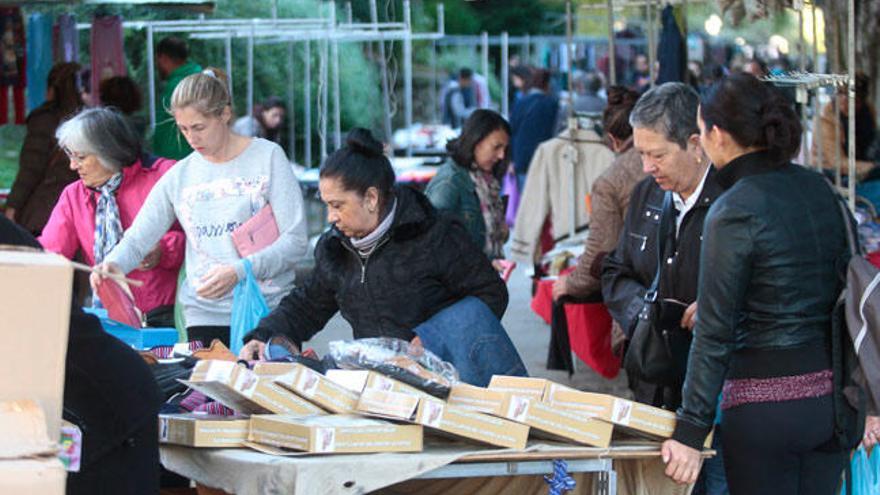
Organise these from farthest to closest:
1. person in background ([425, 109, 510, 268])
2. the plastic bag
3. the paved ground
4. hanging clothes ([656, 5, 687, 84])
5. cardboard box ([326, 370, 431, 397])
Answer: hanging clothes ([656, 5, 687, 84])
the paved ground
person in background ([425, 109, 510, 268])
the plastic bag
cardboard box ([326, 370, 431, 397])

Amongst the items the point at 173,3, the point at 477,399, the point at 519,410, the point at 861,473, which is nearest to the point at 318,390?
the point at 477,399

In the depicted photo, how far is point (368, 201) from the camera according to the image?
4461 millimetres

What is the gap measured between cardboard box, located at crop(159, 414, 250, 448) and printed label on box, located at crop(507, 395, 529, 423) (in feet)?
2.10

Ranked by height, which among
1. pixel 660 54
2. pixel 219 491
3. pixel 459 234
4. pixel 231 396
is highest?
pixel 660 54

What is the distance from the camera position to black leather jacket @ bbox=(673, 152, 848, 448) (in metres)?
3.62

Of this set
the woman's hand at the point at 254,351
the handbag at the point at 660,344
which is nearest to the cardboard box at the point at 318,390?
the woman's hand at the point at 254,351

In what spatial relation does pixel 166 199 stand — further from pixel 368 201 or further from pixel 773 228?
pixel 773 228

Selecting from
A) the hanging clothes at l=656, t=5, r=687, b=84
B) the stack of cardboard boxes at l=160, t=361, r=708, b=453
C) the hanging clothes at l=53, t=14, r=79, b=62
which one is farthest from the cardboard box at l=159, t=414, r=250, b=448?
the hanging clothes at l=53, t=14, r=79, b=62

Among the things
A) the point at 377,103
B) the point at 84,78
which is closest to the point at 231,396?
the point at 84,78

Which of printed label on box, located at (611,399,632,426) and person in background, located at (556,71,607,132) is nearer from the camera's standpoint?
printed label on box, located at (611,399,632,426)

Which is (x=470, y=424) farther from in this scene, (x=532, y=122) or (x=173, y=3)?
(x=532, y=122)

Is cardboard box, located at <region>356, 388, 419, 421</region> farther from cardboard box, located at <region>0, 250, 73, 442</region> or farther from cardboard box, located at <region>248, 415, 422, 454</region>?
cardboard box, located at <region>0, 250, 73, 442</region>

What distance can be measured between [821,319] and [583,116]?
558cm

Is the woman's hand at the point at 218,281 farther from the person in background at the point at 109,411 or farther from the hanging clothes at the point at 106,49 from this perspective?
the hanging clothes at the point at 106,49
